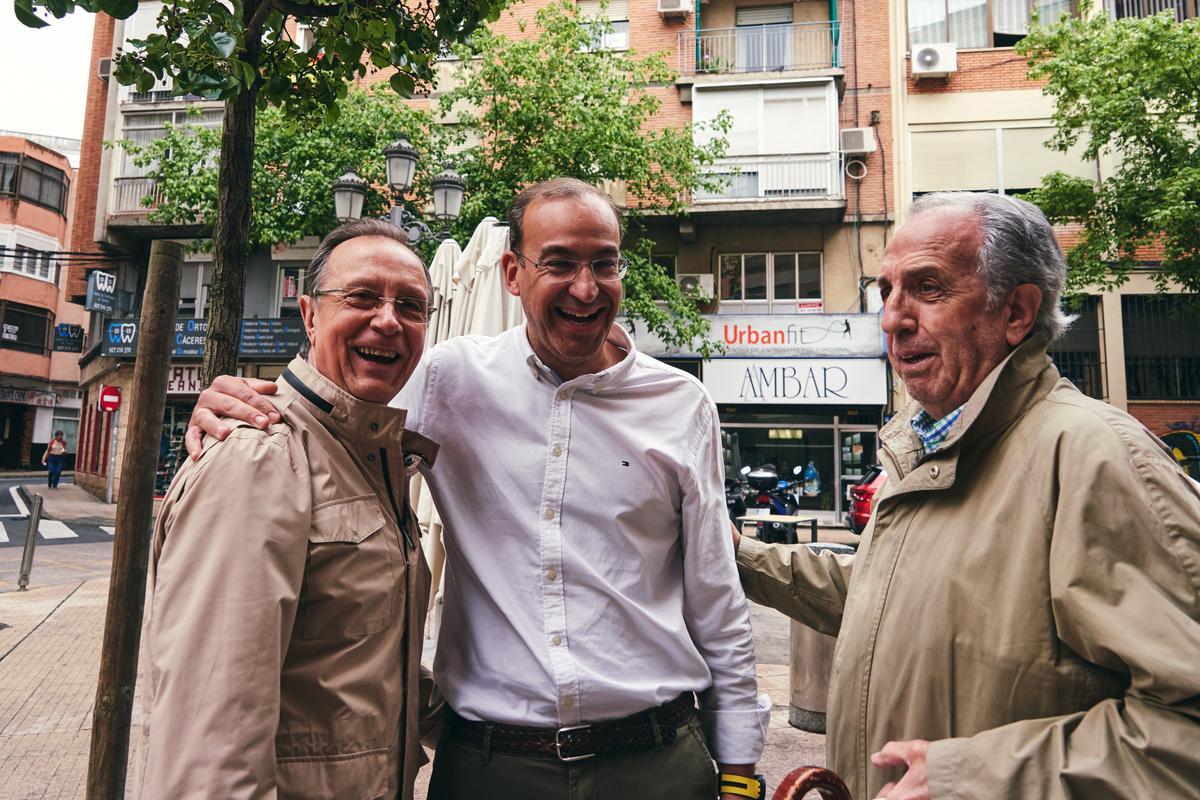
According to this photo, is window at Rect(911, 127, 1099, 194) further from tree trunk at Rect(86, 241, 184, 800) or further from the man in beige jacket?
the man in beige jacket

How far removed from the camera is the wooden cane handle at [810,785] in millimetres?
1330

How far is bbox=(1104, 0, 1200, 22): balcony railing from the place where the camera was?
1756 cm

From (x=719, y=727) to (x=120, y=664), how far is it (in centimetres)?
205

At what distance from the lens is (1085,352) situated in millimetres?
17062

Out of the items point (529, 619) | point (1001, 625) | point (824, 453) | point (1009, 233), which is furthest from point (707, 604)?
point (824, 453)

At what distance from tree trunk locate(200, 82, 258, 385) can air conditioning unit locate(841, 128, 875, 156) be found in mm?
16924

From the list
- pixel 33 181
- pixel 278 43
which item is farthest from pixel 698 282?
pixel 33 181

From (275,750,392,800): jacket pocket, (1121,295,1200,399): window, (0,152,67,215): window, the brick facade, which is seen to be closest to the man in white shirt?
(275,750,392,800): jacket pocket

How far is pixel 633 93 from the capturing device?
61.1 ft

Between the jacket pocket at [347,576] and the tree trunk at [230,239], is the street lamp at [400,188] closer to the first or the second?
the tree trunk at [230,239]

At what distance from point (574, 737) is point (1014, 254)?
138cm

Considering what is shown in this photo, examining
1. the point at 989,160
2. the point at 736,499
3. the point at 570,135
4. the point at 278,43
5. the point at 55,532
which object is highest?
the point at 989,160

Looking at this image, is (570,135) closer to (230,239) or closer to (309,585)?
(230,239)

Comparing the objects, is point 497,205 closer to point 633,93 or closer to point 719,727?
point 633,93
